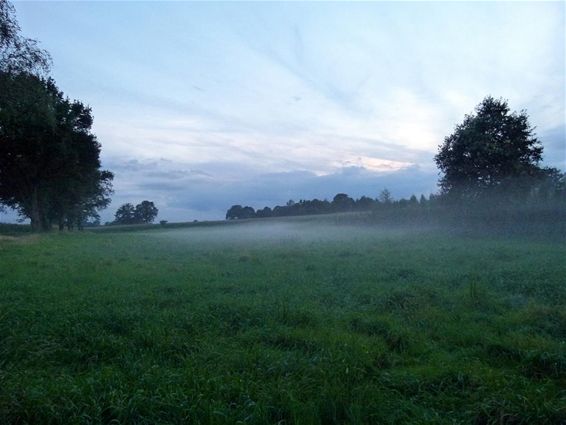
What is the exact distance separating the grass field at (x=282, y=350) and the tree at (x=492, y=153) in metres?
24.3

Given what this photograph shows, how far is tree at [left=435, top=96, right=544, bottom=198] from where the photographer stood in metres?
34.4

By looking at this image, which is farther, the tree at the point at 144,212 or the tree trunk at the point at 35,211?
the tree at the point at 144,212

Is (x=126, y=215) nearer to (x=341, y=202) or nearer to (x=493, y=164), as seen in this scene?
(x=341, y=202)

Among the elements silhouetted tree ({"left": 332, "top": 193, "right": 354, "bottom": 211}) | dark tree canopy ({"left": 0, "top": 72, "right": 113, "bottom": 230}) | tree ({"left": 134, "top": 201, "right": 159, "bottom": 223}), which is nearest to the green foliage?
dark tree canopy ({"left": 0, "top": 72, "right": 113, "bottom": 230})

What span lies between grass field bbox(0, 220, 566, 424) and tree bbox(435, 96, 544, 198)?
24.3 metres

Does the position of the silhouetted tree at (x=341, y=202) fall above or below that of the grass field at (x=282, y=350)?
above

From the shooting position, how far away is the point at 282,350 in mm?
6781

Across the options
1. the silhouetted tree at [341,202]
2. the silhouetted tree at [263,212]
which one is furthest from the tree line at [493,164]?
the silhouetted tree at [263,212]

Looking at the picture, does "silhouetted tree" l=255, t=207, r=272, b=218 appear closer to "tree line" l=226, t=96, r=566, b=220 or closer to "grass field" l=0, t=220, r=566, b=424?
"tree line" l=226, t=96, r=566, b=220

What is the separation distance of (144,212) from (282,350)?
140 metres

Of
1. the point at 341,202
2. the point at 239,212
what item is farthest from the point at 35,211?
the point at 239,212

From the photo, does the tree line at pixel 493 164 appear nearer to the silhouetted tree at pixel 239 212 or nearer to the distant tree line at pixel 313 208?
the distant tree line at pixel 313 208

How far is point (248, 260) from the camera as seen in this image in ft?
60.0

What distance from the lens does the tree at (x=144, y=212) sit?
456 feet
